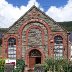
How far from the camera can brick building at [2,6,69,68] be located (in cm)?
5431

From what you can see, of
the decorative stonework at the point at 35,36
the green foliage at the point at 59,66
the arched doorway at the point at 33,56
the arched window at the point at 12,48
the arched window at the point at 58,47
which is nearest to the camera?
the green foliage at the point at 59,66

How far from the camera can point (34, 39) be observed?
2159 inches

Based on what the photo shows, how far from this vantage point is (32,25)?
54938mm

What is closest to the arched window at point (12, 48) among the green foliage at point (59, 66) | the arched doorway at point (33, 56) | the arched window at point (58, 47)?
the arched doorway at point (33, 56)

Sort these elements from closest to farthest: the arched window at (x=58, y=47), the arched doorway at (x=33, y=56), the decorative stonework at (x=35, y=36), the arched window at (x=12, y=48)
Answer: the arched window at (x=58, y=47), the decorative stonework at (x=35, y=36), the arched doorway at (x=33, y=56), the arched window at (x=12, y=48)

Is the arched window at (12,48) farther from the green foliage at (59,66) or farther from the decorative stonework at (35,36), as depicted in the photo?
the green foliage at (59,66)

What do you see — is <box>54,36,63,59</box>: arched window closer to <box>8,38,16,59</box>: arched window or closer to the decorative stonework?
the decorative stonework

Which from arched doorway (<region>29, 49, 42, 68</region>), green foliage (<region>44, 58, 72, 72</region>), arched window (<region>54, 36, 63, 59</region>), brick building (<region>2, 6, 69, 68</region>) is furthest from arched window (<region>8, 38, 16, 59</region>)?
green foliage (<region>44, 58, 72, 72</region>)

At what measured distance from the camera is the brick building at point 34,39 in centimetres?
5431

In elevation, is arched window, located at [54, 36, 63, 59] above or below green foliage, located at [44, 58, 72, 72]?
above

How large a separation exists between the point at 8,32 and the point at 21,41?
256 centimetres

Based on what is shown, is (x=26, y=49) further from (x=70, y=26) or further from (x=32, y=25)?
(x=70, y=26)

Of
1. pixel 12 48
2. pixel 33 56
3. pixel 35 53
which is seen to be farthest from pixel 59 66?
pixel 12 48

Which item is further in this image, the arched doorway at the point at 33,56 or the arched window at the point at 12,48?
the arched window at the point at 12,48
